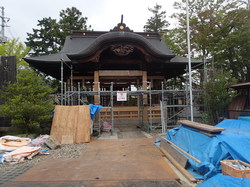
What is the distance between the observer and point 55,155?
18.2 feet

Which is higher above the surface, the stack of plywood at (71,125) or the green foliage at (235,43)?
the green foliage at (235,43)

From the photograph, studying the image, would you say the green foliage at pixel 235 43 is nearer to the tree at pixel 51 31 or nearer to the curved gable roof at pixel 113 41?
the curved gable roof at pixel 113 41

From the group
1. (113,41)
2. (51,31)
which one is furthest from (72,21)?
(113,41)

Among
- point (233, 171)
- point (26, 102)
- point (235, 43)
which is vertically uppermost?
point (235, 43)

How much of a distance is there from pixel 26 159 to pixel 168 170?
445cm

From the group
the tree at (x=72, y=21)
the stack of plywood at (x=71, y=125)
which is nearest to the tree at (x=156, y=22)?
the tree at (x=72, y=21)

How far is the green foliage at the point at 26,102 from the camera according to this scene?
7.09 meters

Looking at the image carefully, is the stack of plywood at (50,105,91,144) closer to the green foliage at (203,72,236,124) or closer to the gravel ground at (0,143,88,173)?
Result: the gravel ground at (0,143,88,173)

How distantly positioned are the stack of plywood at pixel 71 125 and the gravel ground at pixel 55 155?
41 cm

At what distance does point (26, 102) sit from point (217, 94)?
9.15 metres

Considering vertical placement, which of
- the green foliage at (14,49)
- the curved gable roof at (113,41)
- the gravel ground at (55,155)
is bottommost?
the gravel ground at (55,155)

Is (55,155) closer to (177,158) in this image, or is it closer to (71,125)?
(71,125)

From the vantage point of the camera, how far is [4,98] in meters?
7.54

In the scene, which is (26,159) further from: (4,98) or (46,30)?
(46,30)
